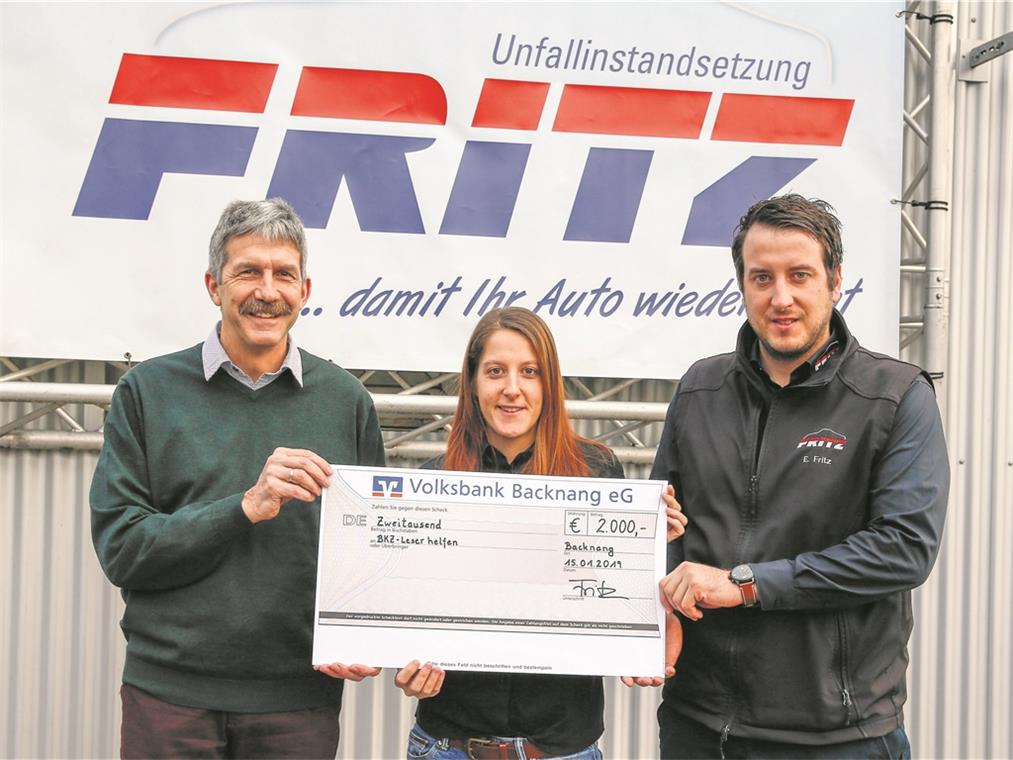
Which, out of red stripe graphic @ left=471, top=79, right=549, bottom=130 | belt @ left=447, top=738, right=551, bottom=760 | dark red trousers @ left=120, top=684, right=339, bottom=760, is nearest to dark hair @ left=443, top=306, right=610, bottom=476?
belt @ left=447, top=738, right=551, bottom=760

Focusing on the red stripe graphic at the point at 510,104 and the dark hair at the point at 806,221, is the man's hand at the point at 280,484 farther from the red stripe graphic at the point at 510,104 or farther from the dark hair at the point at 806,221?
the red stripe graphic at the point at 510,104

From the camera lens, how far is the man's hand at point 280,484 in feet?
8.11

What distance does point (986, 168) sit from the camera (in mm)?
4602

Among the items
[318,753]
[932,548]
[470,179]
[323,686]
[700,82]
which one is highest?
[700,82]

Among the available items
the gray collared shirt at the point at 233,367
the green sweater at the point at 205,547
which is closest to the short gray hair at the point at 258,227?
the gray collared shirt at the point at 233,367

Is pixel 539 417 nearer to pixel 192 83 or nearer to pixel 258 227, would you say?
pixel 258 227

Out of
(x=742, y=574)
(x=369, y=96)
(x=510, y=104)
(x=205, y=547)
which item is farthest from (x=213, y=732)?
(x=510, y=104)

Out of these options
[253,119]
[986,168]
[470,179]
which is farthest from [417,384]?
[986,168]

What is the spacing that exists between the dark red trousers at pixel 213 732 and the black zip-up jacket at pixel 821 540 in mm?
1017

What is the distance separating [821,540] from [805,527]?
5cm

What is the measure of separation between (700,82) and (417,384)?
5.72ft

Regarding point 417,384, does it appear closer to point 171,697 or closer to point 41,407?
point 41,407

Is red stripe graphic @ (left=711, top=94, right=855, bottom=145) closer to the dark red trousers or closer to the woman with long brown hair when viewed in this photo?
the woman with long brown hair

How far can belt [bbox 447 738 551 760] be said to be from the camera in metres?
2.50
